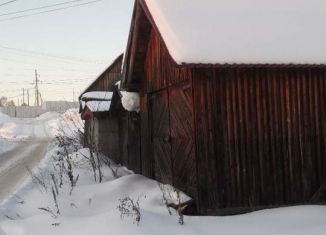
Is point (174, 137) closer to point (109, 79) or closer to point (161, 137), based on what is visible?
point (161, 137)

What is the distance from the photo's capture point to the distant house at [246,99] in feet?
29.0

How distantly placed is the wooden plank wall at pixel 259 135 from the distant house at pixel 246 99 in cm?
2

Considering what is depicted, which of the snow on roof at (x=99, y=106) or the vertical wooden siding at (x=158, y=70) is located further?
the snow on roof at (x=99, y=106)

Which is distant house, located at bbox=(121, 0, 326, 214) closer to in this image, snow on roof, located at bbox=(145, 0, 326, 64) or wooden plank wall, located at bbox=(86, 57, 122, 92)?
snow on roof, located at bbox=(145, 0, 326, 64)

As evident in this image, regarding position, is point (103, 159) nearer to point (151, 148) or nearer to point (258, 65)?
point (151, 148)

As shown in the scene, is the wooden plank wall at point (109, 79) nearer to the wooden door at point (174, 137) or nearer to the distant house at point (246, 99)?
the wooden door at point (174, 137)

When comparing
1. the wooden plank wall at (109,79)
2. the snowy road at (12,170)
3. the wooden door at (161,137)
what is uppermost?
the wooden plank wall at (109,79)

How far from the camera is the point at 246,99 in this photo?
30.1ft

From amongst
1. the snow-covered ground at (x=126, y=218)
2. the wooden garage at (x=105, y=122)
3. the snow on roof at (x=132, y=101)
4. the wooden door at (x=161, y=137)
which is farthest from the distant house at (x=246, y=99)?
the wooden garage at (x=105, y=122)

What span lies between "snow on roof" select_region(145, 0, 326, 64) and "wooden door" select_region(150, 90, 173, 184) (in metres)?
2.41

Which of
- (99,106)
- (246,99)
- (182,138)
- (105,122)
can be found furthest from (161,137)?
(99,106)

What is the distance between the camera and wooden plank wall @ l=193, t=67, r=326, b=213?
29.2 ft

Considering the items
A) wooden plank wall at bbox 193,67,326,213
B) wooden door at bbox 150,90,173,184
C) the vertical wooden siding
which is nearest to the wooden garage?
wooden door at bbox 150,90,173,184

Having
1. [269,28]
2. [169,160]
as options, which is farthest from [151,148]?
[269,28]
